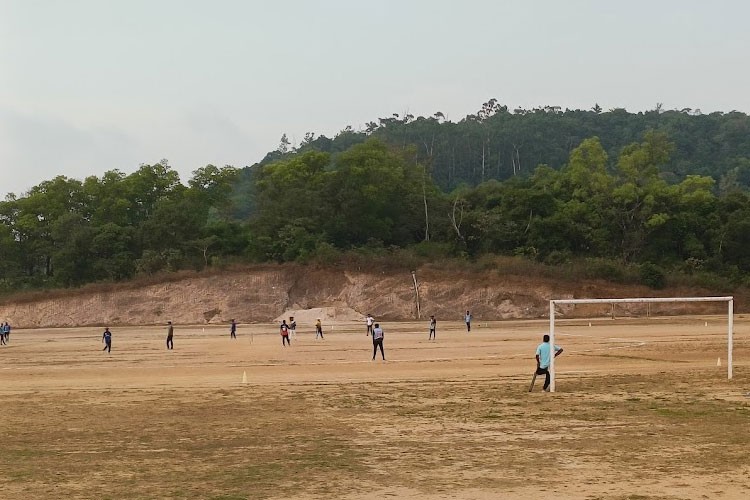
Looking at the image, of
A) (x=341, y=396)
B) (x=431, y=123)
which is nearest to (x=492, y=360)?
(x=341, y=396)

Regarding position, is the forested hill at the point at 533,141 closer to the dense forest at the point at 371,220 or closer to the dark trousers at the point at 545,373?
the dense forest at the point at 371,220

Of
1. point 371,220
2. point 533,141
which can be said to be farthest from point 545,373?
point 533,141

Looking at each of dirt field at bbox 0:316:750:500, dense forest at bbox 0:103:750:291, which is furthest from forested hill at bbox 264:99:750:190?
dirt field at bbox 0:316:750:500

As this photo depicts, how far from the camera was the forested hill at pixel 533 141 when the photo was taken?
152m

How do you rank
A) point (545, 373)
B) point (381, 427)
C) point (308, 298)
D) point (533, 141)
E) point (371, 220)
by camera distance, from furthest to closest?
point (533, 141), point (371, 220), point (308, 298), point (545, 373), point (381, 427)

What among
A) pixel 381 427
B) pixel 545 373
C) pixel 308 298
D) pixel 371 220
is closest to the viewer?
pixel 381 427

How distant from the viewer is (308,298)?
7519 centimetres

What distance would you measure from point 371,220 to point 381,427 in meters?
68.5

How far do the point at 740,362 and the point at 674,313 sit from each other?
120 ft

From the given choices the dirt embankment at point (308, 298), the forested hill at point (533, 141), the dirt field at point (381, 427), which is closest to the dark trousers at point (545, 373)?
the dirt field at point (381, 427)

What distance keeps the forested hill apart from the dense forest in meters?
53.7

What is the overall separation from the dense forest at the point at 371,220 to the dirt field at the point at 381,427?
43.7 metres

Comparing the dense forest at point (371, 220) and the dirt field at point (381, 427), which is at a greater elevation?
the dense forest at point (371, 220)

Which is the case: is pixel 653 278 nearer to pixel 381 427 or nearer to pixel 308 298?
pixel 308 298
